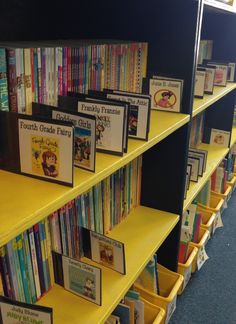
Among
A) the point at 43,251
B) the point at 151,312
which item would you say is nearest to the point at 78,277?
the point at 43,251

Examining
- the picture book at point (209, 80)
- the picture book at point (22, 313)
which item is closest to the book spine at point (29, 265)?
the picture book at point (22, 313)

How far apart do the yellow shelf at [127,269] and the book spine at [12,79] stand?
55 centimetres

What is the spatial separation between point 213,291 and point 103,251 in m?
0.94

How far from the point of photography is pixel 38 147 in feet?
2.55

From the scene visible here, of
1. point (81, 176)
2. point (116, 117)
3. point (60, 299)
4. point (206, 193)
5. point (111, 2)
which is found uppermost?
point (111, 2)

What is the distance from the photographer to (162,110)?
137 centimetres

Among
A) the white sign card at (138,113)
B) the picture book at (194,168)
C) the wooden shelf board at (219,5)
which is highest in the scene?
the wooden shelf board at (219,5)

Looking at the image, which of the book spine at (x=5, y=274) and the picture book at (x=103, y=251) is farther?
the picture book at (x=103, y=251)

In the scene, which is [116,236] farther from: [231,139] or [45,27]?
[231,139]

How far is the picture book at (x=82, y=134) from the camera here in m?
0.83

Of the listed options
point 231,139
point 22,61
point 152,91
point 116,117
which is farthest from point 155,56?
point 231,139

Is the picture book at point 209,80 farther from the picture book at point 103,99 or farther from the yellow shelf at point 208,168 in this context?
the picture book at point 103,99

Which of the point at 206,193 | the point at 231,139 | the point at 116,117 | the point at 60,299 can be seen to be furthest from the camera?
the point at 231,139

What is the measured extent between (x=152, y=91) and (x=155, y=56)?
0.13 m
